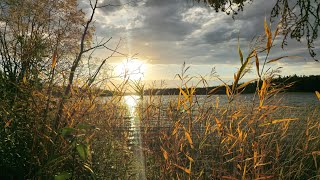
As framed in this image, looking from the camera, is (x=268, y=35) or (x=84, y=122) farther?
(x=84, y=122)

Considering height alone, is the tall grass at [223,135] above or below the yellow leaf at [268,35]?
below

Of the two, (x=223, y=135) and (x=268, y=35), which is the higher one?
(x=268, y=35)

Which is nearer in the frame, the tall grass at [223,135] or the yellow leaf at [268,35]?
the yellow leaf at [268,35]

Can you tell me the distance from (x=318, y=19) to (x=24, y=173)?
9.27 meters

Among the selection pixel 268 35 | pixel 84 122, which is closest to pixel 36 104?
pixel 84 122

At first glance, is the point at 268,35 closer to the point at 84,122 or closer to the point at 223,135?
the point at 223,135

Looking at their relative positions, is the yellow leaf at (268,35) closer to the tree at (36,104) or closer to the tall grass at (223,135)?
the tall grass at (223,135)

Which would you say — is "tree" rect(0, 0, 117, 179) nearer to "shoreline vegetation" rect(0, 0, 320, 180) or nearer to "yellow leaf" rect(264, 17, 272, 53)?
"shoreline vegetation" rect(0, 0, 320, 180)

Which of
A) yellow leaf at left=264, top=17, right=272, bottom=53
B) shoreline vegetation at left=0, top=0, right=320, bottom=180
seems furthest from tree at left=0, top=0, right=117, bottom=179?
yellow leaf at left=264, top=17, right=272, bottom=53

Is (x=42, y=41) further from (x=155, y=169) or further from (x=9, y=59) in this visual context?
(x=155, y=169)

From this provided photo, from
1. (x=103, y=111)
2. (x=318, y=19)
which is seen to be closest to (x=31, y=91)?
(x=103, y=111)

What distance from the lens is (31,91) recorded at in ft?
9.50

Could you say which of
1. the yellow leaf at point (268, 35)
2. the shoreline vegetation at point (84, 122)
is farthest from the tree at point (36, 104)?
the yellow leaf at point (268, 35)

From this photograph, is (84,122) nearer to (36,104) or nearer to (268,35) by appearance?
(36,104)
